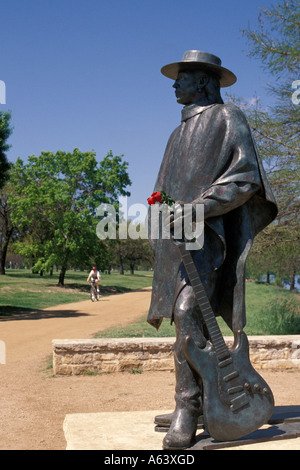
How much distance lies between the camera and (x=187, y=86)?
3.74 m

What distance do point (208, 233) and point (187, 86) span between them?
1099mm

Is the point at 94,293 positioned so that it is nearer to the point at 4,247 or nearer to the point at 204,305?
the point at 4,247

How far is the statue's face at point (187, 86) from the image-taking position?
3734 mm

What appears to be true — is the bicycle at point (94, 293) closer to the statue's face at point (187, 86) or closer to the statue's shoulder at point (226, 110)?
the statue's face at point (187, 86)

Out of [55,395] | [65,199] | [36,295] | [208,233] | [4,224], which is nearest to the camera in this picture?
[208,233]

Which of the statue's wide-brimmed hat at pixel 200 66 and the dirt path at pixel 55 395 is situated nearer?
the statue's wide-brimmed hat at pixel 200 66

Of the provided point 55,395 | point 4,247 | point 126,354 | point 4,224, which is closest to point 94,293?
point 126,354

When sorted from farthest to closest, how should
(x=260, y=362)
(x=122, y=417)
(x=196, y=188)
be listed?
(x=260, y=362), (x=122, y=417), (x=196, y=188)

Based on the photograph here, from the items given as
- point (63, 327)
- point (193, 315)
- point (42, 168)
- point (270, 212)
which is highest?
point (42, 168)

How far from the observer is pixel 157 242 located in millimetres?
3805

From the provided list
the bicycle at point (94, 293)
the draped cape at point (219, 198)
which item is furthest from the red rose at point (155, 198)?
the bicycle at point (94, 293)
